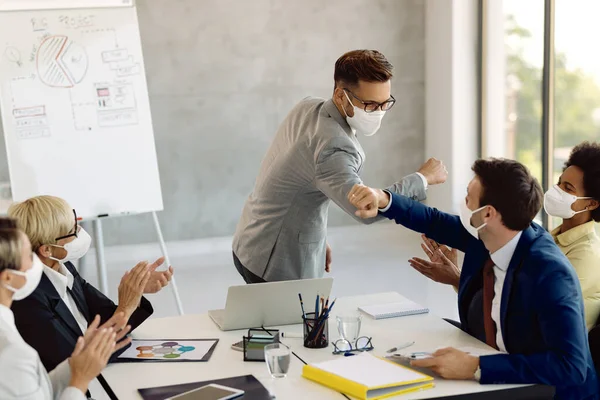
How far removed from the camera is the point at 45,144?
4656 millimetres

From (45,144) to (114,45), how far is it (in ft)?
2.44

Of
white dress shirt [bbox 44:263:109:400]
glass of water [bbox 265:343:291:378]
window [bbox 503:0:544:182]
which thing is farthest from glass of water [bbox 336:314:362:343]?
window [bbox 503:0:544:182]

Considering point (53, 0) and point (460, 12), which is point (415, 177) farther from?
point (460, 12)

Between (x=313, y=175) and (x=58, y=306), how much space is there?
3.27ft

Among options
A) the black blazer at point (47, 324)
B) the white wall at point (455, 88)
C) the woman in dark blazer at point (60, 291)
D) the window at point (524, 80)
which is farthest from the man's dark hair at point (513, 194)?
the white wall at point (455, 88)

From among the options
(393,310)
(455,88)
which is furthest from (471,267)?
(455,88)

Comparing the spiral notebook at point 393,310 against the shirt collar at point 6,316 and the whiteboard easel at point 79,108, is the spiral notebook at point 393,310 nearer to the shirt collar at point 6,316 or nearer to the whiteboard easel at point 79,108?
the shirt collar at point 6,316

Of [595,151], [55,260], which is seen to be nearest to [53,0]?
[55,260]

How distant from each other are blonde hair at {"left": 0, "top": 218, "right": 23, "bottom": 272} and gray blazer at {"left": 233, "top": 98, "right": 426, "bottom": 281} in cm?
115

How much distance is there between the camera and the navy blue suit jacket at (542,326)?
202cm

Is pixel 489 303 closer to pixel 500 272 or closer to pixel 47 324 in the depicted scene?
pixel 500 272

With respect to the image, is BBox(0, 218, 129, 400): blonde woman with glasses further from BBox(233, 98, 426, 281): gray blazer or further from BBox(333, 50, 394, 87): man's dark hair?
BBox(333, 50, 394, 87): man's dark hair

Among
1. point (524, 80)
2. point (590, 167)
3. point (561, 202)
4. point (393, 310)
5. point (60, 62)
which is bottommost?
point (393, 310)

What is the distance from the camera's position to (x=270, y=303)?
99.3 inches
